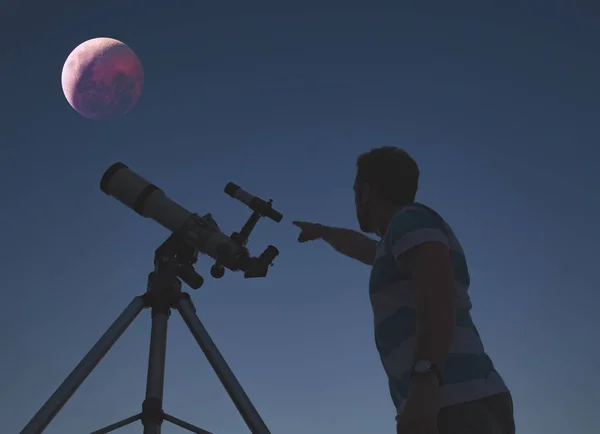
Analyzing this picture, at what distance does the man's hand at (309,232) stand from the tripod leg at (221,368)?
3.09 feet

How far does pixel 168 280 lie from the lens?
416 cm

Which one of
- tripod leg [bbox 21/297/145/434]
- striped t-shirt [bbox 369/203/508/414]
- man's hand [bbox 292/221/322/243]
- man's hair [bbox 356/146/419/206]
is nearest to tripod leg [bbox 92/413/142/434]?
tripod leg [bbox 21/297/145/434]

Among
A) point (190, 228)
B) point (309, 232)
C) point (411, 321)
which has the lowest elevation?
point (411, 321)

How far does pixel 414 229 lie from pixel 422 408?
0.67 m

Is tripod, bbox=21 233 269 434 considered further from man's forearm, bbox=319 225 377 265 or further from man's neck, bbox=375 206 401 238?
man's neck, bbox=375 206 401 238

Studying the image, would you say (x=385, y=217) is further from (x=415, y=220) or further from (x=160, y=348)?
(x=160, y=348)

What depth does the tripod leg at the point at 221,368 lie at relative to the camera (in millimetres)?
3383

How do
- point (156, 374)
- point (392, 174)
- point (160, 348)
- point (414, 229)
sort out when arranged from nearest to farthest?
point (414, 229)
point (392, 174)
point (156, 374)
point (160, 348)

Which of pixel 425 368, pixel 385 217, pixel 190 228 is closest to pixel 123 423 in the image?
pixel 190 228

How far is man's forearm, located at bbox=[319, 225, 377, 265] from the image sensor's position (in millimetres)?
3494

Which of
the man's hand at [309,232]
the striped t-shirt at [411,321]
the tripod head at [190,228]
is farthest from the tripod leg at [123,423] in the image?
the striped t-shirt at [411,321]

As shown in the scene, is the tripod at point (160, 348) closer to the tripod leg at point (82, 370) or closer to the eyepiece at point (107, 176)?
the tripod leg at point (82, 370)

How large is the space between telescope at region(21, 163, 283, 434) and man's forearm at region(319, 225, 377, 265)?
769 mm

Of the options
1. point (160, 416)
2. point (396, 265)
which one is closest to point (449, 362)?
point (396, 265)
